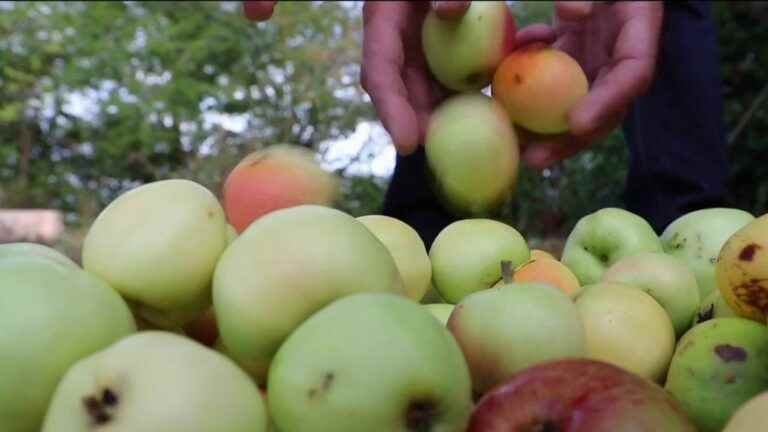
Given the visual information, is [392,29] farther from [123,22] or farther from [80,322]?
[123,22]

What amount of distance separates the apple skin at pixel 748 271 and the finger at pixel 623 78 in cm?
61

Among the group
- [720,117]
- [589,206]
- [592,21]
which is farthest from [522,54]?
[589,206]

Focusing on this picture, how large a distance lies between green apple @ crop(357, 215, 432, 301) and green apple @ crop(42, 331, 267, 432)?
1.17 feet

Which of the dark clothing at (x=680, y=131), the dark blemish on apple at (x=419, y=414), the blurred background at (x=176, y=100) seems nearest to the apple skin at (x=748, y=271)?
the dark blemish on apple at (x=419, y=414)

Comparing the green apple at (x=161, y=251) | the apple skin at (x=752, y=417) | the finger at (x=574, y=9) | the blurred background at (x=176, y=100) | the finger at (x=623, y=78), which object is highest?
the apple skin at (x=752, y=417)

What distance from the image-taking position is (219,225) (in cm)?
65

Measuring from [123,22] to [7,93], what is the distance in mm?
714

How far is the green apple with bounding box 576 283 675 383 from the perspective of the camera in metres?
0.72

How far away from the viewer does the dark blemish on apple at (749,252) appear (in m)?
0.71

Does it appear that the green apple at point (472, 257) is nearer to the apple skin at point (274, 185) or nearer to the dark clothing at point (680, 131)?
the apple skin at point (274, 185)

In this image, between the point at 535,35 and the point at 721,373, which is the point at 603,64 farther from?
the point at 721,373

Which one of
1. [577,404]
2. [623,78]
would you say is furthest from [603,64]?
[577,404]

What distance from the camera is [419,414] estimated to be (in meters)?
0.50

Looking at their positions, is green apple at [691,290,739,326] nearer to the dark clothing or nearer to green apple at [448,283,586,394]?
green apple at [448,283,586,394]
